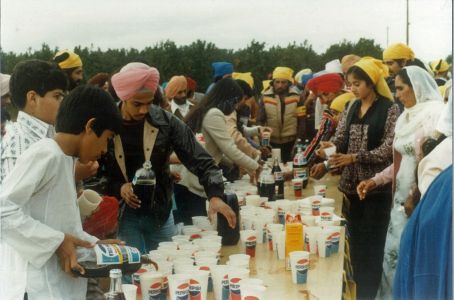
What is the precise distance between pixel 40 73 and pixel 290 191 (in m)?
2.27

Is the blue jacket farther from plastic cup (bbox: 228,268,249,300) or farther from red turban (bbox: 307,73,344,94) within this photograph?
red turban (bbox: 307,73,344,94)

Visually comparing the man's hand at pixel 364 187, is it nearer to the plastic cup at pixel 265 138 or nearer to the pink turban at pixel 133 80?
the pink turban at pixel 133 80

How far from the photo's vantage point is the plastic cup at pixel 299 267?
196 centimetres

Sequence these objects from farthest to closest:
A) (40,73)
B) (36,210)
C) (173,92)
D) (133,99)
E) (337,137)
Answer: (173,92) → (337,137) → (133,99) → (40,73) → (36,210)

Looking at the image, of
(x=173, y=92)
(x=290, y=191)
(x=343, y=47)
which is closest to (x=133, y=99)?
(x=290, y=191)

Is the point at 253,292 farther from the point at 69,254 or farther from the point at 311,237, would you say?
the point at 311,237

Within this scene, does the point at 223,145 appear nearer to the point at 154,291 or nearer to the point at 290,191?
the point at 290,191

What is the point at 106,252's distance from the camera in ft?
5.09

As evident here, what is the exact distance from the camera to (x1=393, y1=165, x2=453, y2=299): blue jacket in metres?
1.56

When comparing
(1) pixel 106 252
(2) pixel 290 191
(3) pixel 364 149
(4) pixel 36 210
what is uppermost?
(4) pixel 36 210

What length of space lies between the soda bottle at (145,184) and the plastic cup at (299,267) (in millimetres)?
807

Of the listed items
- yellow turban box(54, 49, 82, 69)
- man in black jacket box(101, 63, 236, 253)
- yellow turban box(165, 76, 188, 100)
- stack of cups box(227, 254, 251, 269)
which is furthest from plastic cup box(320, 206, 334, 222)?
yellow turban box(165, 76, 188, 100)

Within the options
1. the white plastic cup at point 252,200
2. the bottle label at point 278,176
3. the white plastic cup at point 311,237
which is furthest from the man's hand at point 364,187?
the white plastic cup at point 311,237

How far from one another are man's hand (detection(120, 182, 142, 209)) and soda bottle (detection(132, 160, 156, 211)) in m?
0.03
